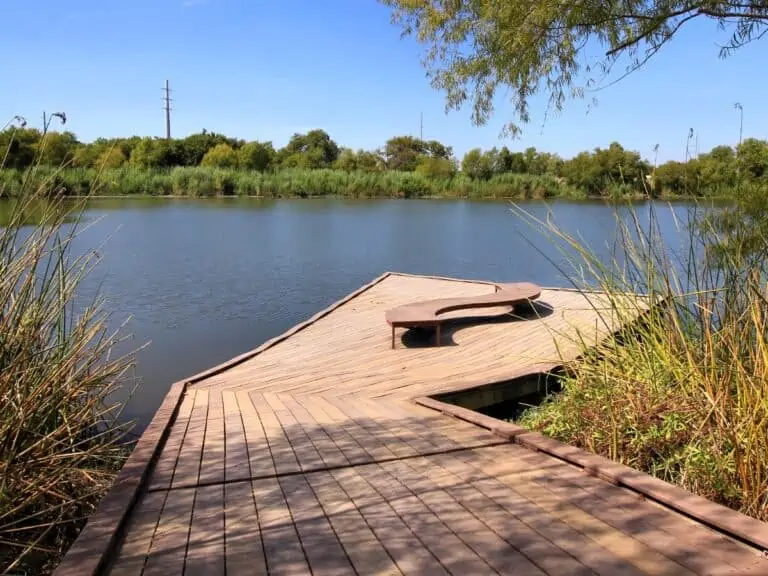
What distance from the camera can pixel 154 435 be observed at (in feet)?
10.4

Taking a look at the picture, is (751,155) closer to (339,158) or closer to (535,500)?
(535,500)

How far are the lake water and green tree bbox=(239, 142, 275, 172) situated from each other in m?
19.1

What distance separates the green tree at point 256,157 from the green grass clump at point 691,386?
44524 mm

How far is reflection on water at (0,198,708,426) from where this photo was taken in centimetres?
794

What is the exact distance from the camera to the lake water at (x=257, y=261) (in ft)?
26.2

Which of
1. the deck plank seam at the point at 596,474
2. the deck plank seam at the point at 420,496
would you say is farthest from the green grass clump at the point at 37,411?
the deck plank seam at the point at 596,474

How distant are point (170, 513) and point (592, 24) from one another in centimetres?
427

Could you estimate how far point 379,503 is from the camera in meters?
2.30

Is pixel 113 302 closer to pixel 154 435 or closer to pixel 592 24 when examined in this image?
pixel 154 435

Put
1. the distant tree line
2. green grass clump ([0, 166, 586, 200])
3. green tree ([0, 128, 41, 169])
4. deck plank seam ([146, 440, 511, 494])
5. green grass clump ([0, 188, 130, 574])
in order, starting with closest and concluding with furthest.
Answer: green grass clump ([0, 188, 130, 574]) < deck plank seam ([146, 440, 511, 494]) < green tree ([0, 128, 41, 169]) < the distant tree line < green grass clump ([0, 166, 586, 200])

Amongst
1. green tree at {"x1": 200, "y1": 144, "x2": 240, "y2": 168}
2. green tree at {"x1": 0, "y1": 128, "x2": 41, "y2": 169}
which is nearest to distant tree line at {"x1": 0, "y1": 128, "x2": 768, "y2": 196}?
green tree at {"x1": 200, "y1": 144, "x2": 240, "y2": 168}

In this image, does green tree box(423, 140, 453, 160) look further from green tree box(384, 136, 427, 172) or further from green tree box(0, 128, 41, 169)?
green tree box(0, 128, 41, 169)

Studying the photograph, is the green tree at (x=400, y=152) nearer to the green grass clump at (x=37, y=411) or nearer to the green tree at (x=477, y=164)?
the green tree at (x=477, y=164)

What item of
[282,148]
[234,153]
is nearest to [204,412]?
[234,153]
